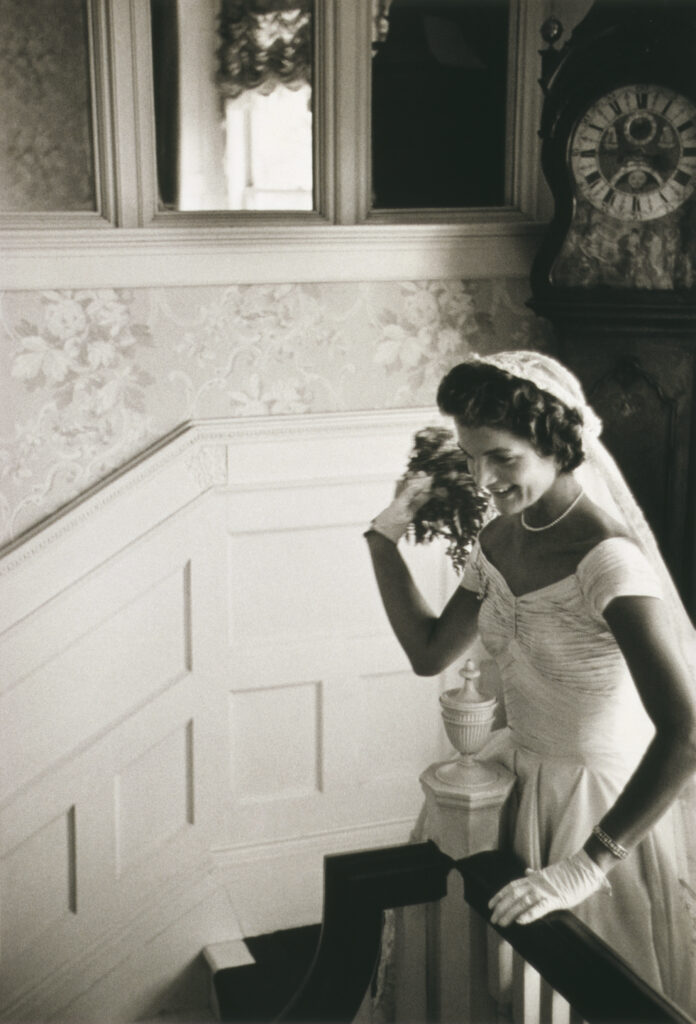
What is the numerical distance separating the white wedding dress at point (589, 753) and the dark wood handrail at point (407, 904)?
1.33 feet

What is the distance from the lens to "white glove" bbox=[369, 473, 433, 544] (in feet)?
8.20

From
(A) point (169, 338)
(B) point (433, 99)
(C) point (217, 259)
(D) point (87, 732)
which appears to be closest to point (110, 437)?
(A) point (169, 338)

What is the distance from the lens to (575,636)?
7.16ft

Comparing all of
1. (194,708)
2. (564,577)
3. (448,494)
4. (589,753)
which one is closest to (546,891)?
(589,753)

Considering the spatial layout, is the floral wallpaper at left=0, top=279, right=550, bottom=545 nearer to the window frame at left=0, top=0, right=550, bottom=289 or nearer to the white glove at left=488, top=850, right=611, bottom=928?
the window frame at left=0, top=0, right=550, bottom=289

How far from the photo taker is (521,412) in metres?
2.19

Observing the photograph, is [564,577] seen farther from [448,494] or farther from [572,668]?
[448,494]

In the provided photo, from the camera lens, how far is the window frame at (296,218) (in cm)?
310

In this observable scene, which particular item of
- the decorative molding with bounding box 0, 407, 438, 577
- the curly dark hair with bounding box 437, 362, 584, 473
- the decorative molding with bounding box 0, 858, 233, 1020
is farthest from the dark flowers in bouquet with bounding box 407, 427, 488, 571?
the decorative molding with bounding box 0, 858, 233, 1020

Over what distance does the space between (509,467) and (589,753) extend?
54cm

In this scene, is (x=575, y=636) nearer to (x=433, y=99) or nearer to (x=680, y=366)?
(x=680, y=366)

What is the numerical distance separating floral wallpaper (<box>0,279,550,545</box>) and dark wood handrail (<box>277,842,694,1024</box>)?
67.5 inches

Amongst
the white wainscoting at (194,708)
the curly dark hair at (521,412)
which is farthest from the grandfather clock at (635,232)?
the curly dark hair at (521,412)

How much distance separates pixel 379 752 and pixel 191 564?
843 millimetres
